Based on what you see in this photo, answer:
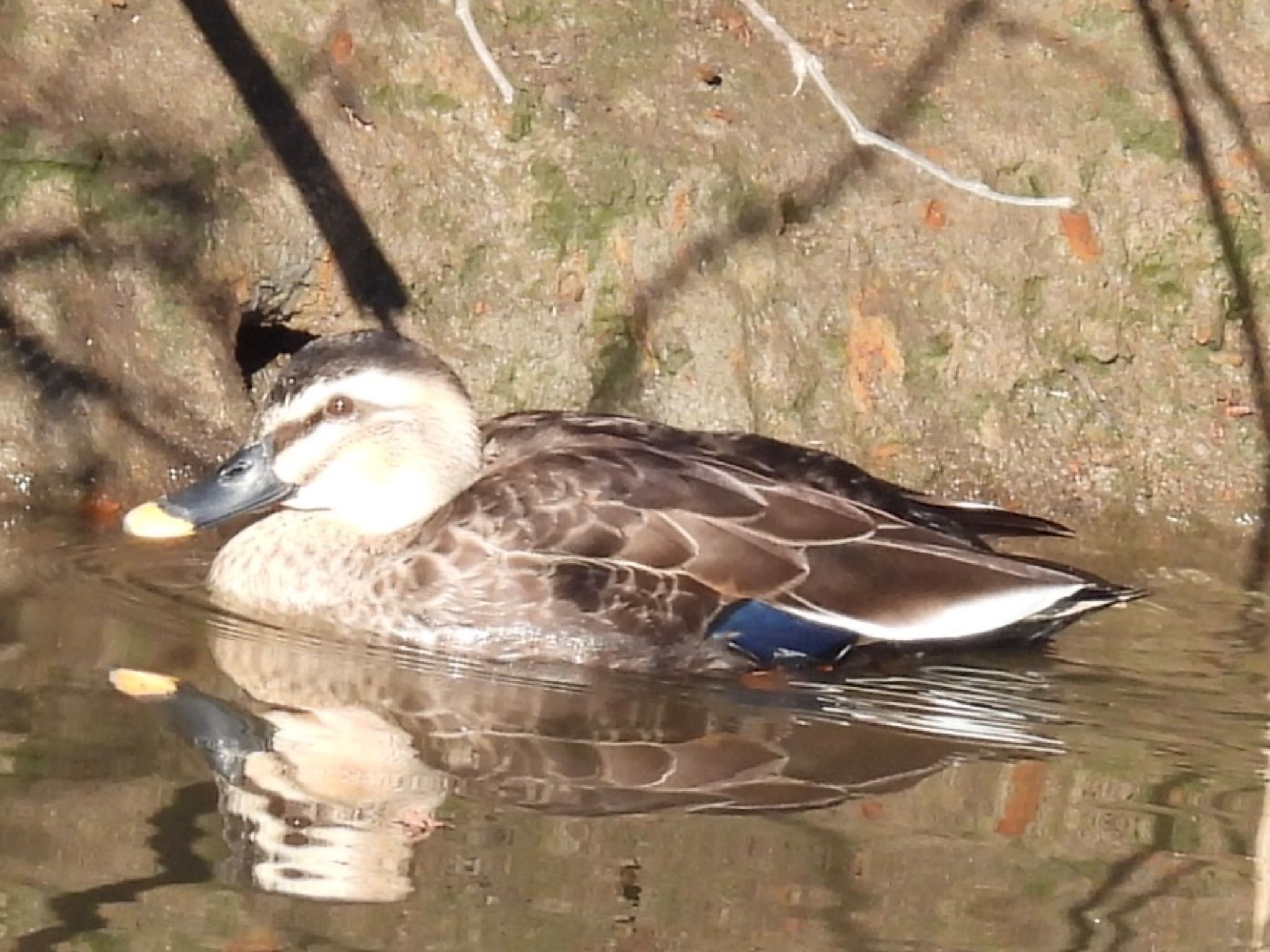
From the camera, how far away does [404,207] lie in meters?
8.53

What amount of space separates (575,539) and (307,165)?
221 centimetres

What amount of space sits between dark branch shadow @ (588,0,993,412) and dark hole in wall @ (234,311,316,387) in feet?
3.40

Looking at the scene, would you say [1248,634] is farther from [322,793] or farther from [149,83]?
[149,83]

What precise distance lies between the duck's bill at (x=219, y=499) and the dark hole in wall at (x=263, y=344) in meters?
1.40

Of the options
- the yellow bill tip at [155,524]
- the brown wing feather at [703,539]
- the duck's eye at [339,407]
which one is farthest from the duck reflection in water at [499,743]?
the duck's eye at [339,407]

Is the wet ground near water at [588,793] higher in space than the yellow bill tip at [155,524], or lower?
lower

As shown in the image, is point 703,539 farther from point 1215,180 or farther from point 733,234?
point 1215,180

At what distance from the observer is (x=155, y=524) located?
276 inches

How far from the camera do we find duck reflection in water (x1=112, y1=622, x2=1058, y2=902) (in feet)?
16.3

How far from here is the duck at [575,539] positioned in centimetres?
678

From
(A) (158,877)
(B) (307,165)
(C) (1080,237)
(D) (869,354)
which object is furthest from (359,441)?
(C) (1080,237)

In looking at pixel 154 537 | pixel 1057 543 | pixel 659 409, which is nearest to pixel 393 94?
pixel 659 409

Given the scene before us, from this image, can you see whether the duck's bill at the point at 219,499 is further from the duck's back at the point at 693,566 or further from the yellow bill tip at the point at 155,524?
the duck's back at the point at 693,566

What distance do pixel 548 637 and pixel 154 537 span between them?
3.95ft
